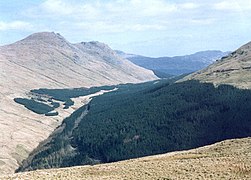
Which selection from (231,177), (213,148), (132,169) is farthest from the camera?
(213,148)

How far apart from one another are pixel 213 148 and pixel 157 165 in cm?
3002

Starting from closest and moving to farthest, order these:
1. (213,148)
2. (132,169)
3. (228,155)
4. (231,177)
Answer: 1. (231,177)
2. (132,169)
3. (228,155)
4. (213,148)

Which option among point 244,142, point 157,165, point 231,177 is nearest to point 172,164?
point 157,165

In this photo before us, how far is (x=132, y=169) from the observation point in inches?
3314

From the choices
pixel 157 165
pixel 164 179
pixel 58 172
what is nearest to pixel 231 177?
pixel 164 179

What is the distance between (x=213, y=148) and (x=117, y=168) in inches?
1352

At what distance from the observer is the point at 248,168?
78.4 m

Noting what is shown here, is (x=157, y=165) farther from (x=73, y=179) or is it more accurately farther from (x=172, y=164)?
(x=73, y=179)

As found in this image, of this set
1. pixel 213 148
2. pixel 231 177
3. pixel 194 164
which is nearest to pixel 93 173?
pixel 194 164

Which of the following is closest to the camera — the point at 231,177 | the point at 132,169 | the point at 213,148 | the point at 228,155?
the point at 231,177

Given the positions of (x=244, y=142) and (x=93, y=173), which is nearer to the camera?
(x=93, y=173)

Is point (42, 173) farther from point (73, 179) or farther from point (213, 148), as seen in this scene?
point (213, 148)

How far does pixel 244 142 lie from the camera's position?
111688mm

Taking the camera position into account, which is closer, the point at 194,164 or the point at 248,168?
the point at 248,168
